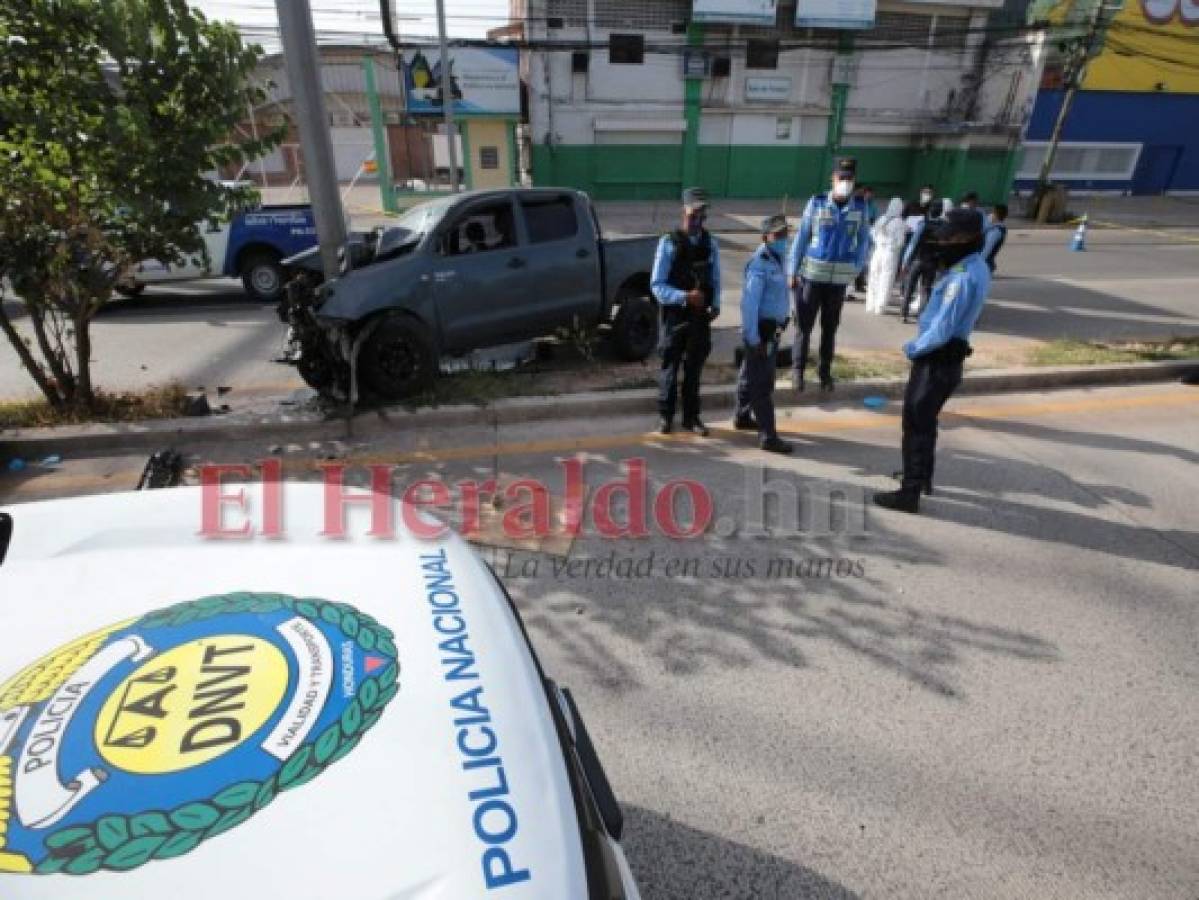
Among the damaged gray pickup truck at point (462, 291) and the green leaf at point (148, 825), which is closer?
the green leaf at point (148, 825)

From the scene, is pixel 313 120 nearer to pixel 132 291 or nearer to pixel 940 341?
pixel 940 341

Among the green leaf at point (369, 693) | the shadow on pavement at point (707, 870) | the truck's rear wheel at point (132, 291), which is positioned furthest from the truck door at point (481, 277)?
the truck's rear wheel at point (132, 291)

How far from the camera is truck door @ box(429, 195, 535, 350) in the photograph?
19.7 ft

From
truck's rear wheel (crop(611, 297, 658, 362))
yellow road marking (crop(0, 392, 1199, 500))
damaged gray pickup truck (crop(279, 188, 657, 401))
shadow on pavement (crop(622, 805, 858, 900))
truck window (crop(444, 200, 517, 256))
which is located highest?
truck window (crop(444, 200, 517, 256))

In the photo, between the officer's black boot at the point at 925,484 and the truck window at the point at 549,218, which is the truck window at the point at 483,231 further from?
the officer's black boot at the point at 925,484

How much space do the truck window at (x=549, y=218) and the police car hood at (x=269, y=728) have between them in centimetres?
527

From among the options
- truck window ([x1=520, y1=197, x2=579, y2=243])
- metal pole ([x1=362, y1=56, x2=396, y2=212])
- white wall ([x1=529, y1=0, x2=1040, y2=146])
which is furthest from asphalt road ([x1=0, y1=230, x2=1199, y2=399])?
white wall ([x1=529, y1=0, x2=1040, y2=146])

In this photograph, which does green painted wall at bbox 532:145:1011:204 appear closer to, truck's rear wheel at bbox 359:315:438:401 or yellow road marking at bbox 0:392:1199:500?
truck's rear wheel at bbox 359:315:438:401

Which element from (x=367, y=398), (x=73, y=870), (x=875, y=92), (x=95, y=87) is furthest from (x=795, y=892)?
(x=875, y=92)

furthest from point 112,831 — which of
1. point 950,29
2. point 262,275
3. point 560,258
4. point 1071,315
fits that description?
point 950,29

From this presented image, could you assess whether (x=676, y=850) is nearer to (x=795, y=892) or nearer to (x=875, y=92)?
(x=795, y=892)

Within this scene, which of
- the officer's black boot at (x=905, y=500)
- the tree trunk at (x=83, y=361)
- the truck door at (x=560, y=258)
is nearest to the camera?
the officer's black boot at (x=905, y=500)

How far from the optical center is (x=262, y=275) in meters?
10.9

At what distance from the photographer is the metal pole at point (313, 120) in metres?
5.05
